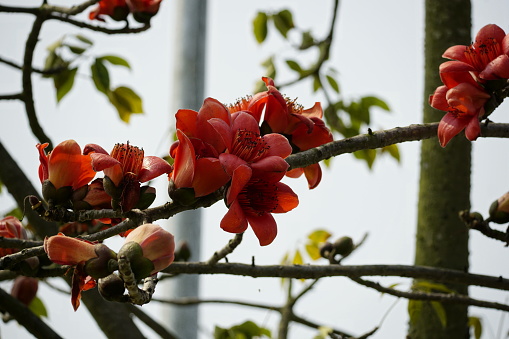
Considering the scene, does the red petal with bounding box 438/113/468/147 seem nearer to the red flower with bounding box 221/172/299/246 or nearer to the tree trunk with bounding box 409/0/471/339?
the red flower with bounding box 221/172/299/246

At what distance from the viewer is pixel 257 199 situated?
1.90 feet

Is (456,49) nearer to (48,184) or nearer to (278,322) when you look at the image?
(48,184)

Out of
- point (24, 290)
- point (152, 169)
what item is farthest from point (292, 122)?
point (24, 290)

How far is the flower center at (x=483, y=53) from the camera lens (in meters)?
0.72

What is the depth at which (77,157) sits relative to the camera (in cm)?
59

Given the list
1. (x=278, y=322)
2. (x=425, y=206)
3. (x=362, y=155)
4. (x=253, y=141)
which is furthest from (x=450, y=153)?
(x=253, y=141)

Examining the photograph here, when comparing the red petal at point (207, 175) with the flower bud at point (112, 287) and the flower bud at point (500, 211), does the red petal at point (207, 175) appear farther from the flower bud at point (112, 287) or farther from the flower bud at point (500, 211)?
the flower bud at point (500, 211)

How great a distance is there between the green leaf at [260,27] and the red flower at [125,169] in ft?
3.92

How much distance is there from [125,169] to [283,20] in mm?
1212

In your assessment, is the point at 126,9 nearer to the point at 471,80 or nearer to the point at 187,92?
the point at 187,92

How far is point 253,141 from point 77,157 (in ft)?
0.54

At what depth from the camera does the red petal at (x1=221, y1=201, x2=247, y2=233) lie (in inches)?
20.8

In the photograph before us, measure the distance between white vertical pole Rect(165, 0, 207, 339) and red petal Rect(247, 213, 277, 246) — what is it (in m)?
0.98

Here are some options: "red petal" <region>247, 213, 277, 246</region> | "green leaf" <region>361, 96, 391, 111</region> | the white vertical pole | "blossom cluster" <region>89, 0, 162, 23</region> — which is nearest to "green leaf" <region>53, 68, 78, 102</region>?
"blossom cluster" <region>89, 0, 162, 23</region>
